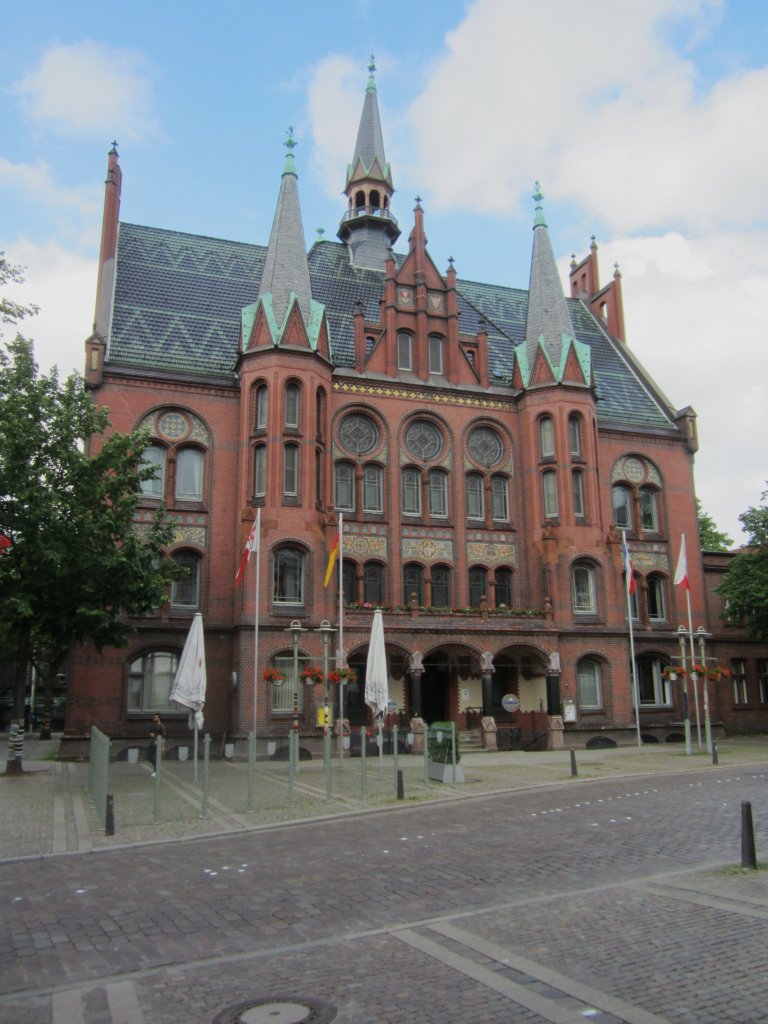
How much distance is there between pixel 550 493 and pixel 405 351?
8.92 m

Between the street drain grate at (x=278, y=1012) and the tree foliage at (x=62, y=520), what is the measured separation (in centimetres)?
1781

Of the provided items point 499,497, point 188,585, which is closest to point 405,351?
point 499,497

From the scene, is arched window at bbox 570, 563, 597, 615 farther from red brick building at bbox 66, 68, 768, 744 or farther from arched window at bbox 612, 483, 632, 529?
arched window at bbox 612, 483, 632, 529

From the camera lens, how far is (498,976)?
7.30 m

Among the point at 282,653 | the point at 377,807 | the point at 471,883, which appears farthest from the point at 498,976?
the point at 282,653

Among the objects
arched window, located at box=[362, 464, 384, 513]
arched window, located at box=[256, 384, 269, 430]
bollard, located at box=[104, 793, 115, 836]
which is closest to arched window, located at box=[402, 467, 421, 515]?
arched window, located at box=[362, 464, 384, 513]

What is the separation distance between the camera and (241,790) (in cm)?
2123

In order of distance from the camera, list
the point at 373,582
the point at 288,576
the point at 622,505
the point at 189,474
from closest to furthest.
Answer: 1. the point at 288,576
2. the point at 189,474
3. the point at 373,582
4. the point at 622,505

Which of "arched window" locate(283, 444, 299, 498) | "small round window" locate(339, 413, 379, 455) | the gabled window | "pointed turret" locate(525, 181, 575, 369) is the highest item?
"pointed turret" locate(525, 181, 575, 369)

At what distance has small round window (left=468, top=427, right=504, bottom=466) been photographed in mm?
38531

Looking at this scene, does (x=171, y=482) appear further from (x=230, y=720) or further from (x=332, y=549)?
(x=230, y=720)

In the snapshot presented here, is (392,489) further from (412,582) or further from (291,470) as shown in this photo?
(291,470)

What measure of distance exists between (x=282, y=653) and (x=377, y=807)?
13.7 m

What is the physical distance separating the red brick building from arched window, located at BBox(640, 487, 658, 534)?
4.7 inches
